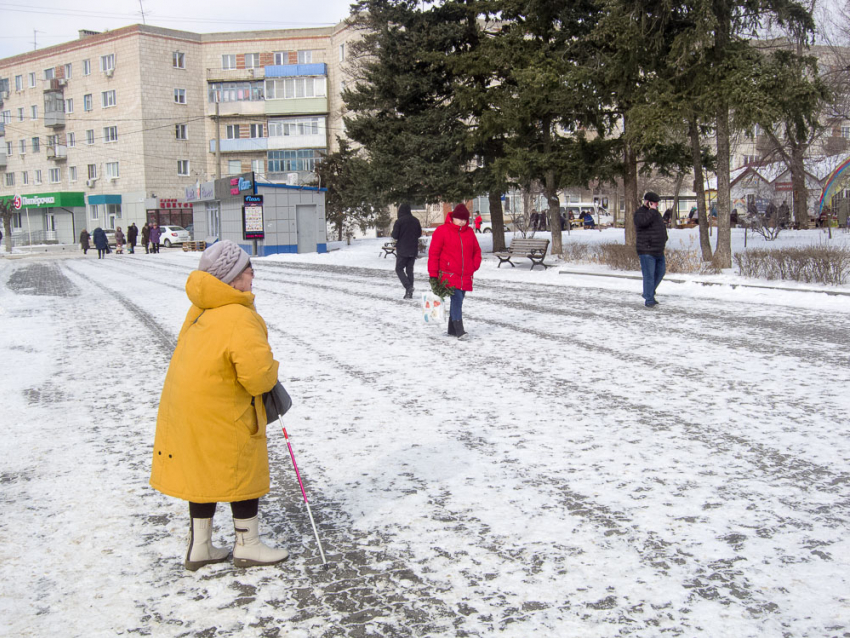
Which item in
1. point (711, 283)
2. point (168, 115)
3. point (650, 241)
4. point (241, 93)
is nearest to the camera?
point (650, 241)

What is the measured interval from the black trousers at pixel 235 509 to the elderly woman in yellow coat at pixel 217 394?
0.22 feet

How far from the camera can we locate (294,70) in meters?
65.2

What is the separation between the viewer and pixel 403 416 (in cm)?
586

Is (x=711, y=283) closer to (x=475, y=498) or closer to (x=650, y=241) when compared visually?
(x=650, y=241)

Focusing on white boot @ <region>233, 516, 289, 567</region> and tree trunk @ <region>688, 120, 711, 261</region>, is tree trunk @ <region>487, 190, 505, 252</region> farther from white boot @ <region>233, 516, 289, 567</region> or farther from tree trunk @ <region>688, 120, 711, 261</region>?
white boot @ <region>233, 516, 289, 567</region>

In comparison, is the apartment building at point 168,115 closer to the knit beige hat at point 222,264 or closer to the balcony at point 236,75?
the balcony at point 236,75

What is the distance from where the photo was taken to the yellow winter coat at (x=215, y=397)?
3.04 m

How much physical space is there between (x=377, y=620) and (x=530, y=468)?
6.26 feet

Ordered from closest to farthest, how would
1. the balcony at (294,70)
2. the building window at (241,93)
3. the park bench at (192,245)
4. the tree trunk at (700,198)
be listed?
the tree trunk at (700,198) < the park bench at (192,245) < the balcony at (294,70) < the building window at (241,93)

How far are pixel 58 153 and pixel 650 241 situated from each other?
2700 inches

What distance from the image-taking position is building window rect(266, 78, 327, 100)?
6512cm

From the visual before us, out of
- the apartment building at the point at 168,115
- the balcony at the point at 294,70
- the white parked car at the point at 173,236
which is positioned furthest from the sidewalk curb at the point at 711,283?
the balcony at the point at 294,70

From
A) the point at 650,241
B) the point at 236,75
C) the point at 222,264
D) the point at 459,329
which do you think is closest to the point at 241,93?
the point at 236,75

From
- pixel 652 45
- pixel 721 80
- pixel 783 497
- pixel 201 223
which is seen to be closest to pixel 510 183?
pixel 652 45
